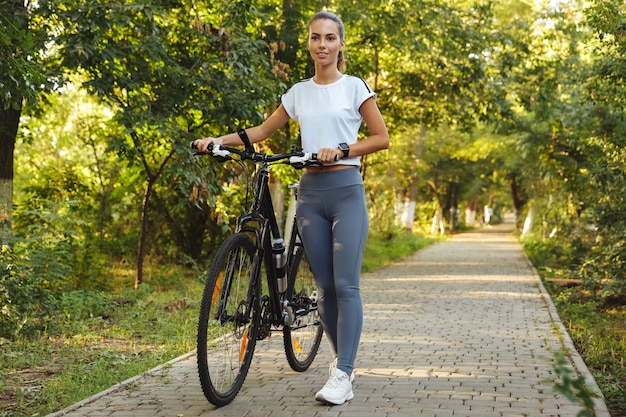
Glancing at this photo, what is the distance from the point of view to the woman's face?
16.3ft

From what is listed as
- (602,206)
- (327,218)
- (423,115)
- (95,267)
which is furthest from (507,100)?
(327,218)

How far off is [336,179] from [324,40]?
2.66 ft

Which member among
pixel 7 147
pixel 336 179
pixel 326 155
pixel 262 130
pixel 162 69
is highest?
pixel 162 69

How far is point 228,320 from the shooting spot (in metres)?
4.89

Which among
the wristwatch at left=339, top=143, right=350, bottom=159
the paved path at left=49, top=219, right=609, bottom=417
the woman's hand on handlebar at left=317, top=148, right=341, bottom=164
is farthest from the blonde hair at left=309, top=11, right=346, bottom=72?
the paved path at left=49, top=219, right=609, bottom=417

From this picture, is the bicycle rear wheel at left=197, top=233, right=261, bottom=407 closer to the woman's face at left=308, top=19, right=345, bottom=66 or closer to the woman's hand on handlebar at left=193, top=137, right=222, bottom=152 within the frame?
the woman's hand on handlebar at left=193, top=137, right=222, bottom=152

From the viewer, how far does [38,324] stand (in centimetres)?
827

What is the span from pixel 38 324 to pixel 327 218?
4253 mm

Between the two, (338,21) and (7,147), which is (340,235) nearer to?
(338,21)

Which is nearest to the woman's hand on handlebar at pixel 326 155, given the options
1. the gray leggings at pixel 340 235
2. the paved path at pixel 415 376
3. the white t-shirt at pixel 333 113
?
the white t-shirt at pixel 333 113

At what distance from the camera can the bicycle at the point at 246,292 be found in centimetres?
470

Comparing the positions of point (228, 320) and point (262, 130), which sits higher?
point (262, 130)

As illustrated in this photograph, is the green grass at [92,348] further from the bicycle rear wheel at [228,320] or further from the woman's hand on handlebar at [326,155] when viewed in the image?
the woman's hand on handlebar at [326,155]

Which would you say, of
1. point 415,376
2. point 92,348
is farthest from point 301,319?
point 92,348
